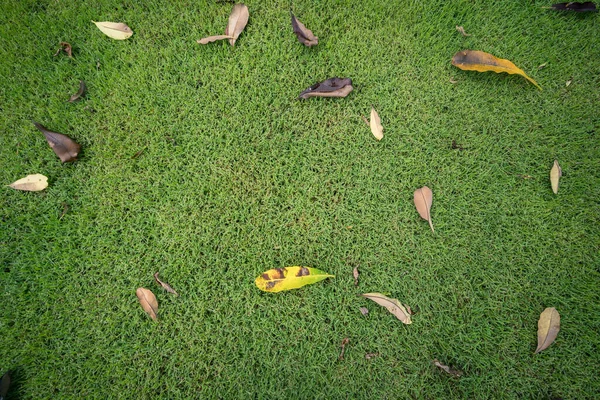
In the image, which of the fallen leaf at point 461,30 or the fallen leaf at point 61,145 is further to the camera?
the fallen leaf at point 461,30

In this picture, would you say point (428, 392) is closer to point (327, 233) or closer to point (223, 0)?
point (327, 233)

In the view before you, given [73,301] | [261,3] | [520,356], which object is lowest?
[520,356]

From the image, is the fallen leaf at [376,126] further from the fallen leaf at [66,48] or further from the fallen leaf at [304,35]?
the fallen leaf at [66,48]

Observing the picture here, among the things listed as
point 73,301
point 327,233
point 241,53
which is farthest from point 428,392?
point 241,53

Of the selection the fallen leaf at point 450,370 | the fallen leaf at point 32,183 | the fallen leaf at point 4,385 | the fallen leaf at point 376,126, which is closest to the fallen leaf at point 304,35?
the fallen leaf at point 376,126

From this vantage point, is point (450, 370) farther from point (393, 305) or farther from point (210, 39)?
point (210, 39)

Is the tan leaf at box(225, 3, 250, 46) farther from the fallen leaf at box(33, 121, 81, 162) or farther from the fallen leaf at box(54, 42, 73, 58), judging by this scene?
the fallen leaf at box(33, 121, 81, 162)

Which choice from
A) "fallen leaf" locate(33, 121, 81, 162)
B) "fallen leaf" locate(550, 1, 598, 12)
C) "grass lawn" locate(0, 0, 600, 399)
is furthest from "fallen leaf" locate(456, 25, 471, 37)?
"fallen leaf" locate(33, 121, 81, 162)
